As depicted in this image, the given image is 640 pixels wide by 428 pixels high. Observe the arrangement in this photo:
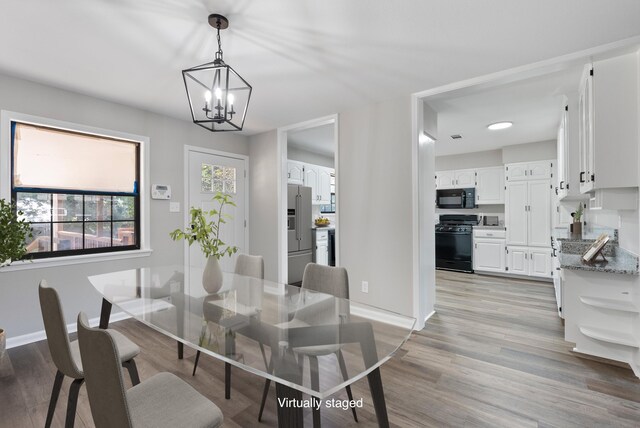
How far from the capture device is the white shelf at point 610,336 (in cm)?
224

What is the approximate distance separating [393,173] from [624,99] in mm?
1818

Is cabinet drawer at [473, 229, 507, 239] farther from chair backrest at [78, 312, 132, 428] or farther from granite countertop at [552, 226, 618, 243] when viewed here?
chair backrest at [78, 312, 132, 428]

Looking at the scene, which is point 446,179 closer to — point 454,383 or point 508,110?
point 508,110

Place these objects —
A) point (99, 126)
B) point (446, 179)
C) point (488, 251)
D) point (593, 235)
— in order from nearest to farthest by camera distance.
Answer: point (99, 126) → point (593, 235) → point (488, 251) → point (446, 179)

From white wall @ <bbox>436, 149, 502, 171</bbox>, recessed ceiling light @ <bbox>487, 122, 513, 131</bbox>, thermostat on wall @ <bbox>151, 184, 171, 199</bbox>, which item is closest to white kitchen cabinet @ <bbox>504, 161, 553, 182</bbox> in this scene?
white wall @ <bbox>436, 149, 502, 171</bbox>

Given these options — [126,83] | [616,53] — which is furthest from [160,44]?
[616,53]

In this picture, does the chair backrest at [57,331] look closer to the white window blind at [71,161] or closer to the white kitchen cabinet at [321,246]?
the white window blind at [71,161]

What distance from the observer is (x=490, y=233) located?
5.58m

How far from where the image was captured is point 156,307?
5.62 ft

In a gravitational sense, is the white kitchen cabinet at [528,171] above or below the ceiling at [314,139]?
below

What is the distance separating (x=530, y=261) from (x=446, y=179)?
2.21m

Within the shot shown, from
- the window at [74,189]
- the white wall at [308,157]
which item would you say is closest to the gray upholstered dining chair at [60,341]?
the window at [74,189]

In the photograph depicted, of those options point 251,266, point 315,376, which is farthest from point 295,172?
point 315,376

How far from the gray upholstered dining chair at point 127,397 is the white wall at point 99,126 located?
240cm
